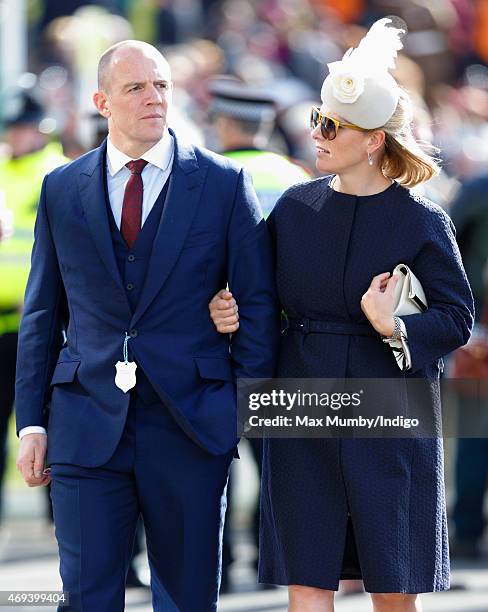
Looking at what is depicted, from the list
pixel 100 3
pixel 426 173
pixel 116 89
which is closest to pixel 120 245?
pixel 116 89

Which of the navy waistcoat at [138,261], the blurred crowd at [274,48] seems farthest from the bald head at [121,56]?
the blurred crowd at [274,48]

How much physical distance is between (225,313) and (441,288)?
0.67 meters

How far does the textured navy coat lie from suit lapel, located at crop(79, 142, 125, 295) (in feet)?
1.85

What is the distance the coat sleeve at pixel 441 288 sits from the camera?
191 inches

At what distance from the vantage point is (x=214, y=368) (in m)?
4.87

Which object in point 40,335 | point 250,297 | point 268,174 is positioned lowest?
point 40,335

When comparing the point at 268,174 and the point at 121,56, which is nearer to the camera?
the point at 121,56

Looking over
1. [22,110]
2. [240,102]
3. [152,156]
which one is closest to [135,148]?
[152,156]

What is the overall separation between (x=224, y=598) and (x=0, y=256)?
204 centimetres

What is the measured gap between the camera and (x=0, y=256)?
793 cm

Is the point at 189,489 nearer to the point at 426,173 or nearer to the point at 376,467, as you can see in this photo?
the point at 376,467

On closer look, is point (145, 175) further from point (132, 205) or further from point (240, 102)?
point (240, 102)

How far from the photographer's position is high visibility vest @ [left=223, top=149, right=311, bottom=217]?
7.01m

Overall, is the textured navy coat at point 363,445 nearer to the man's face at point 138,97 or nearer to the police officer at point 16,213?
the man's face at point 138,97
